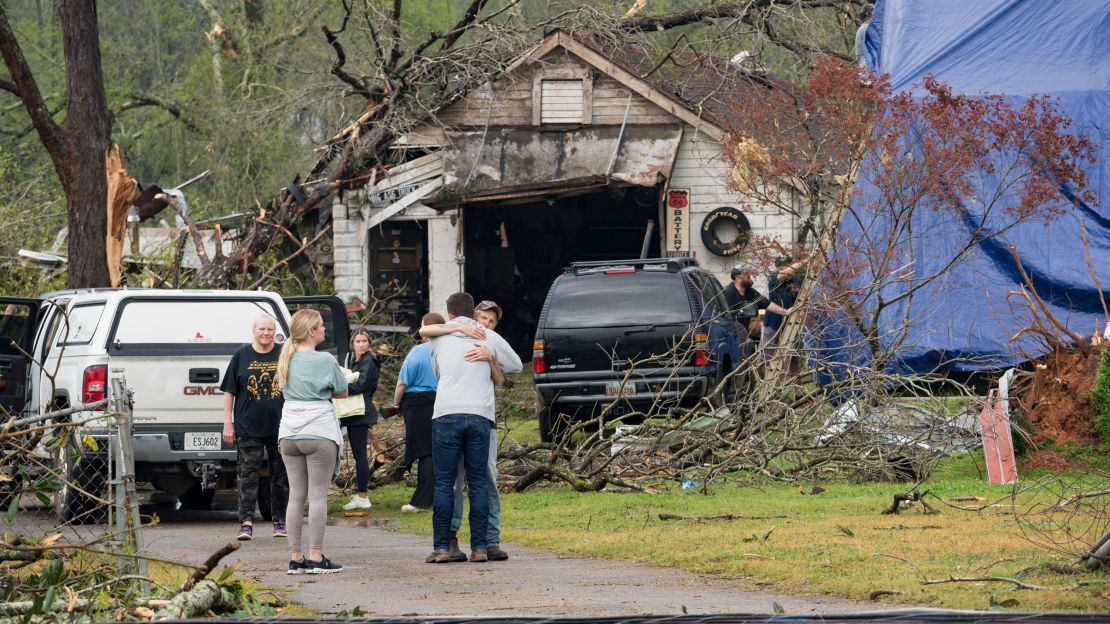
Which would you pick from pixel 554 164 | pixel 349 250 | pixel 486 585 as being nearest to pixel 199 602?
pixel 486 585

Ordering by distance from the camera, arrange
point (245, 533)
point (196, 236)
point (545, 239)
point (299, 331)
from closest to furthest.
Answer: point (299, 331) → point (245, 533) → point (196, 236) → point (545, 239)

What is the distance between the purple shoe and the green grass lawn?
1.24 metres

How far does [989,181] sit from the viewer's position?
17.5m

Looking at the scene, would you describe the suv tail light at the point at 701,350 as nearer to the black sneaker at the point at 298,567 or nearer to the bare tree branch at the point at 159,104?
the black sneaker at the point at 298,567

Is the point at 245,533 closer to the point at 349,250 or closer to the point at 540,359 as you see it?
the point at 540,359

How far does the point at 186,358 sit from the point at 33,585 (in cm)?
584

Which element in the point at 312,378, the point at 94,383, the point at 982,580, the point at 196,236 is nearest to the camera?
the point at 982,580

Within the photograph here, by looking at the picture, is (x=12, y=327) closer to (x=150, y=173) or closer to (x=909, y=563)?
(x=909, y=563)

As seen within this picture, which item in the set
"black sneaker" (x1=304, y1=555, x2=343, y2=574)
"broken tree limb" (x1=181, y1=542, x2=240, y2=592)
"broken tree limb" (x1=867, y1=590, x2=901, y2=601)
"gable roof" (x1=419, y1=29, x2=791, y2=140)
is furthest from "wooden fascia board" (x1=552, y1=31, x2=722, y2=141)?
"broken tree limb" (x1=181, y1=542, x2=240, y2=592)

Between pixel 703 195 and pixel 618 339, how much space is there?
989 centimetres

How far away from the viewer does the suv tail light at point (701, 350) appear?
15.7 metres

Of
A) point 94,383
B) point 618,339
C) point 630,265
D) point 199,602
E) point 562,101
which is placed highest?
point 562,101

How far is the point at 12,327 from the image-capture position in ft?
51.2

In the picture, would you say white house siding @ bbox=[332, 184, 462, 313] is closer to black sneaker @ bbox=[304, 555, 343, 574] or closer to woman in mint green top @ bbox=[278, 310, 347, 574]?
woman in mint green top @ bbox=[278, 310, 347, 574]
